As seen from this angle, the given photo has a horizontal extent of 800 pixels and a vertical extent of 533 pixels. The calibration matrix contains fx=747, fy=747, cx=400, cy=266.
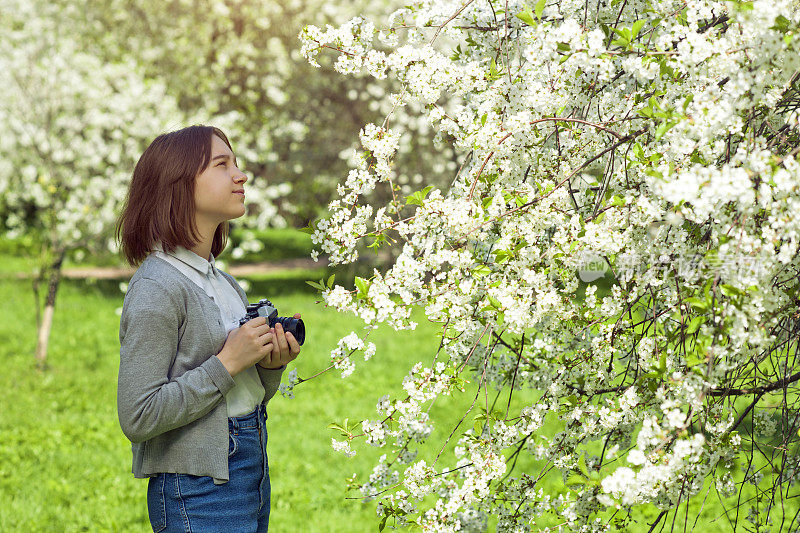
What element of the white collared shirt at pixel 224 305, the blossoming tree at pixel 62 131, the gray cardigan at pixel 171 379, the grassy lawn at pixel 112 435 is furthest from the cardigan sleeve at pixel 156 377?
the blossoming tree at pixel 62 131

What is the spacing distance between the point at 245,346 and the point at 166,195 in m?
0.48

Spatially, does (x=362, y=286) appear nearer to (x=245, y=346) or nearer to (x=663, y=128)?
(x=245, y=346)

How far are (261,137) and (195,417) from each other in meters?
9.74

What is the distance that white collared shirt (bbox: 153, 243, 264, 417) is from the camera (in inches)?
80.0

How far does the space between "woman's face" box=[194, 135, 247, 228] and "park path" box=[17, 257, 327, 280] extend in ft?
30.5

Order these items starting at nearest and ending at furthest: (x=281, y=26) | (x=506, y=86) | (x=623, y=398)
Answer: (x=623, y=398) → (x=506, y=86) → (x=281, y=26)

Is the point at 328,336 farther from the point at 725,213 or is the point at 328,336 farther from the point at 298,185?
the point at 725,213

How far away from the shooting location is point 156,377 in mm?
1867

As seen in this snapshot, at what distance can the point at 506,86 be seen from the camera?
2232mm

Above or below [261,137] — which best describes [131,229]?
below

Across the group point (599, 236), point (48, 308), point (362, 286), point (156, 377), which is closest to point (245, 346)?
point (156, 377)

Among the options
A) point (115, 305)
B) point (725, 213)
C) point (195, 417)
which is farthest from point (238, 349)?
point (115, 305)

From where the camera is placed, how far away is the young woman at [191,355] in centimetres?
187

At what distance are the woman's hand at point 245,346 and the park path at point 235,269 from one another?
9.49 meters
